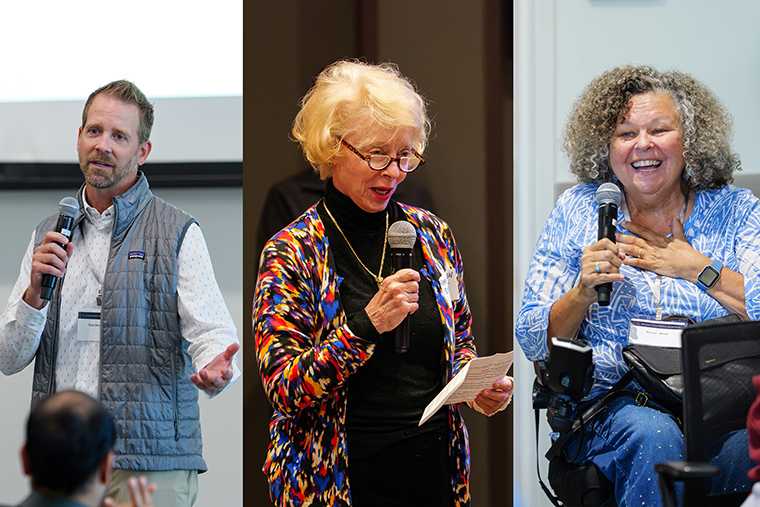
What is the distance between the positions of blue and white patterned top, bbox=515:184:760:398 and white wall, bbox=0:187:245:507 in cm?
146

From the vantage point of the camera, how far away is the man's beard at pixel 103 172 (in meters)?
2.55

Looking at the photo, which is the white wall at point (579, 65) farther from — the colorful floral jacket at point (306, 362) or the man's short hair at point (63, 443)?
the man's short hair at point (63, 443)

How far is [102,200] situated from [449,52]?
5.27 feet

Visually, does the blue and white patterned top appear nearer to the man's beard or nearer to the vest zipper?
the vest zipper

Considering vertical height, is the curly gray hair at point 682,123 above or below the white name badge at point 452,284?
above

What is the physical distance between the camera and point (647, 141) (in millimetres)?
2266

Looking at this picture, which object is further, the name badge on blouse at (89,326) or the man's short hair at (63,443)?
the name badge on blouse at (89,326)

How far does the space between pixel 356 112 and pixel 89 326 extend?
4.32ft

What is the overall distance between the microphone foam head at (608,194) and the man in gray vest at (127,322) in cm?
139

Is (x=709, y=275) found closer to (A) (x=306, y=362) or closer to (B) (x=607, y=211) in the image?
(B) (x=607, y=211)

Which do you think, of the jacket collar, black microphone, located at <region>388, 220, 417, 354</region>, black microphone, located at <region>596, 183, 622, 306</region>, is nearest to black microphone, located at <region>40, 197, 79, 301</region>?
the jacket collar

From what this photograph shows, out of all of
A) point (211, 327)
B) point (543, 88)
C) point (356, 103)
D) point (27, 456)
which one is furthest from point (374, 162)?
point (543, 88)

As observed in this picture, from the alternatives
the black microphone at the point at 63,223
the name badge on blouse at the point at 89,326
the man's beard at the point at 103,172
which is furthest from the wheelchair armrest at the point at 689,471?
the man's beard at the point at 103,172

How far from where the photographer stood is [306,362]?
1648 millimetres
